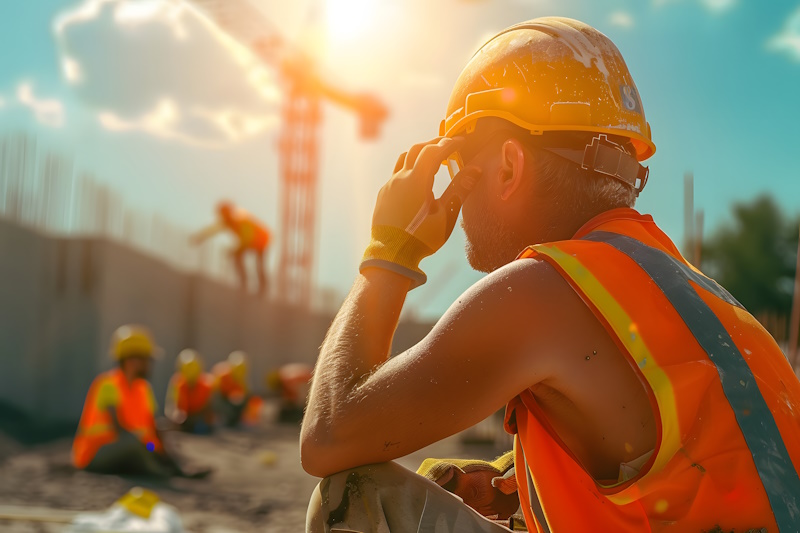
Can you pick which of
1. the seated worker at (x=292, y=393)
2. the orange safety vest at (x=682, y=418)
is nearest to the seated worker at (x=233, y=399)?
the seated worker at (x=292, y=393)

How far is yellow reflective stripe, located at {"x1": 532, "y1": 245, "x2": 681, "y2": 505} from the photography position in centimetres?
158

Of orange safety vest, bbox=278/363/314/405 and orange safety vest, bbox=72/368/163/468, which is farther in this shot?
orange safety vest, bbox=278/363/314/405

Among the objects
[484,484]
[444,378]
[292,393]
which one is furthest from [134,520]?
[292,393]

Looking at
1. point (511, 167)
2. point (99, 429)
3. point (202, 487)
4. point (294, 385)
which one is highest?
point (511, 167)

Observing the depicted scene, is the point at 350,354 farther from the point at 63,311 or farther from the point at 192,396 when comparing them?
the point at 63,311

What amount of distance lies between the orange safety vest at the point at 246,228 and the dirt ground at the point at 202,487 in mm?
9100

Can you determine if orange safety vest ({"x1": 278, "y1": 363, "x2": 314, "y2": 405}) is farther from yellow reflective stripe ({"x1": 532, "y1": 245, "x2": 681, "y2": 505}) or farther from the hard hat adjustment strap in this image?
yellow reflective stripe ({"x1": 532, "y1": 245, "x2": 681, "y2": 505})

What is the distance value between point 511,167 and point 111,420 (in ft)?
23.7

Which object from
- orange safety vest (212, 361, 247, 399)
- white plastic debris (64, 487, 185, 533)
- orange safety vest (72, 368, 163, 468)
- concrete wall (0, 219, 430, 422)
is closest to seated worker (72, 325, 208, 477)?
orange safety vest (72, 368, 163, 468)

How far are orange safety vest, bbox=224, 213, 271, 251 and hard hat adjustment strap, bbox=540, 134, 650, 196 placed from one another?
1917 centimetres

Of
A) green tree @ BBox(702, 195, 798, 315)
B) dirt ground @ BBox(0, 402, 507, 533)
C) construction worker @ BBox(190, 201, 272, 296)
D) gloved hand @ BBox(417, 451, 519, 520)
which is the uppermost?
green tree @ BBox(702, 195, 798, 315)

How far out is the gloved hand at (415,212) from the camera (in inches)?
81.4

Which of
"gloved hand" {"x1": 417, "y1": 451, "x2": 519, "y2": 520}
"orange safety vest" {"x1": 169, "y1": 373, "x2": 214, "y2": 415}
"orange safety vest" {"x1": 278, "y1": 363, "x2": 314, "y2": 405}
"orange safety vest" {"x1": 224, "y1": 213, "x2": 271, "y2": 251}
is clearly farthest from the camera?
"orange safety vest" {"x1": 224, "y1": 213, "x2": 271, "y2": 251}

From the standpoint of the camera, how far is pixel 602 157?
2004 mm
